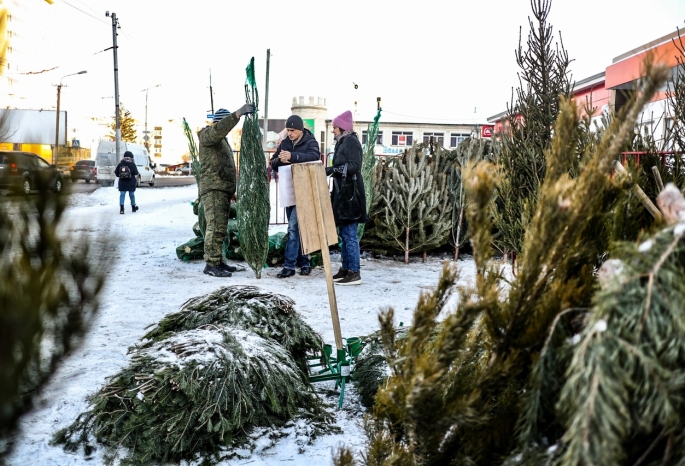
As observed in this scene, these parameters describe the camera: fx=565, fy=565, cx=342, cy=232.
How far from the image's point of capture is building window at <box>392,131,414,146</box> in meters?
53.0

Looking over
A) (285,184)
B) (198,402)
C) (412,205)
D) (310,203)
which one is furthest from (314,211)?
(412,205)

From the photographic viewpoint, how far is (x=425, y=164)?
8258mm

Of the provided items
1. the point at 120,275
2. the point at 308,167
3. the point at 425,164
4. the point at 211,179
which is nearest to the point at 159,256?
the point at 120,275

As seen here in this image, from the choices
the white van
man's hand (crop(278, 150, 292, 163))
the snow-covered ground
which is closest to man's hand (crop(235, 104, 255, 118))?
man's hand (crop(278, 150, 292, 163))

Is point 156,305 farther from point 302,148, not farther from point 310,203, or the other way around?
point 302,148

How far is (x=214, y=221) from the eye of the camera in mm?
6824

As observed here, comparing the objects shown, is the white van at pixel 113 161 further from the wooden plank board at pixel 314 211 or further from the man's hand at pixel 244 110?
the wooden plank board at pixel 314 211

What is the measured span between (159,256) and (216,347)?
5.86 m

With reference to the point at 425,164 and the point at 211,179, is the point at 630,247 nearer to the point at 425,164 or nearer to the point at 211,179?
the point at 211,179

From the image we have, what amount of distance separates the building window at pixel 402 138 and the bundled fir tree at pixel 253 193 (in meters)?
47.2

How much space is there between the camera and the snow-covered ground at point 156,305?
1.30 m

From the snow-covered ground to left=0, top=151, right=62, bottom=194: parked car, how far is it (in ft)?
0.18

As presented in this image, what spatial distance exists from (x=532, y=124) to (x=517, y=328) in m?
4.84

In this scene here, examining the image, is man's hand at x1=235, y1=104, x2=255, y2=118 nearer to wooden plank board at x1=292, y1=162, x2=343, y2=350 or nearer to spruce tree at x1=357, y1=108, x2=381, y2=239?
spruce tree at x1=357, y1=108, x2=381, y2=239
